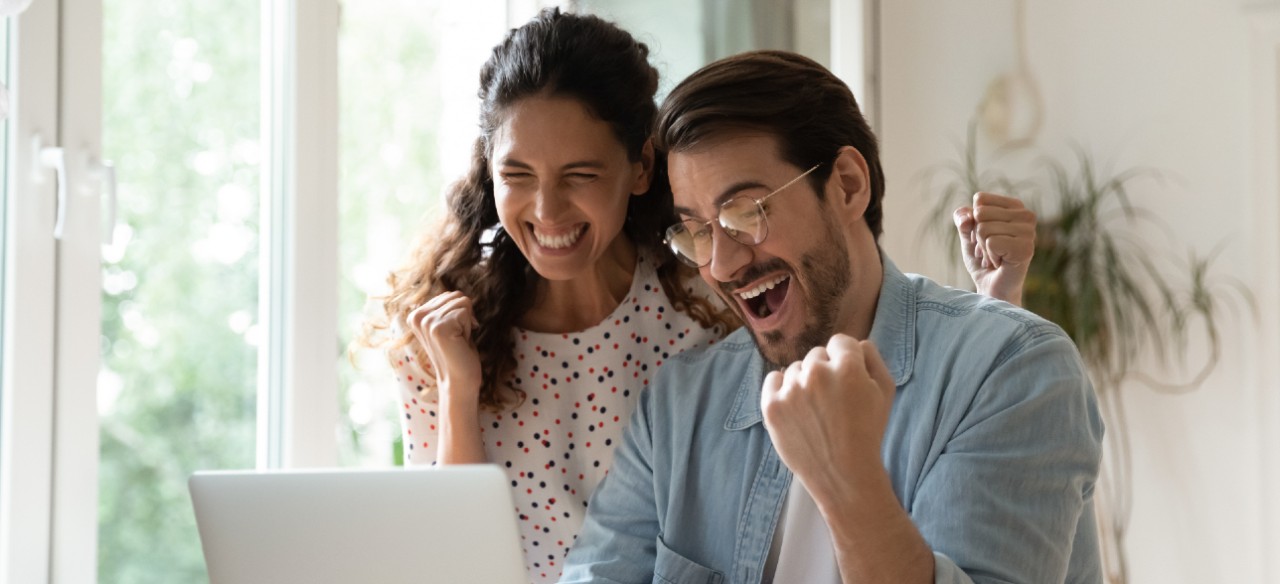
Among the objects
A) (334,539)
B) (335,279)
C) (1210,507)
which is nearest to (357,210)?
(335,279)

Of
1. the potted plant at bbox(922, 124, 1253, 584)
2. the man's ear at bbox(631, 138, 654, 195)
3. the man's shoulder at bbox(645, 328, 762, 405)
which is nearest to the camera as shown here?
the man's shoulder at bbox(645, 328, 762, 405)

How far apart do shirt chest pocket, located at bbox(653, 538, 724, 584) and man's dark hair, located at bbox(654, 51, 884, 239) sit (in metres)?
0.46

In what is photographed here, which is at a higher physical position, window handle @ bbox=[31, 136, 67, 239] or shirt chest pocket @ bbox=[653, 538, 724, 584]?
window handle @ bbox=[31, 136, 67, 239]

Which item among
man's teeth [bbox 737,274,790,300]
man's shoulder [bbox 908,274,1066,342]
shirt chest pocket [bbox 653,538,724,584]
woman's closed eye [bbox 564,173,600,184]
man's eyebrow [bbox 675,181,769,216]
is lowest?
shirt chest pocket [bbox 653,538,724,584]

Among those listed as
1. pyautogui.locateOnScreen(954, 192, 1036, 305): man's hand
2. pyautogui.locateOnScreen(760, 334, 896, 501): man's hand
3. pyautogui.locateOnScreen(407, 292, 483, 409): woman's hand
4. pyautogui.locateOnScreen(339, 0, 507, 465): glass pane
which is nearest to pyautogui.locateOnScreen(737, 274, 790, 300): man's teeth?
pyautogui.locateOnScreen(760, 334, 896, 501): man's hand

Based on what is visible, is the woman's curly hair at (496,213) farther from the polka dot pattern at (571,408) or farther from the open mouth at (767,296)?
the open mouth at (767,296)

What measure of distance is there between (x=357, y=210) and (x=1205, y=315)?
2209mm

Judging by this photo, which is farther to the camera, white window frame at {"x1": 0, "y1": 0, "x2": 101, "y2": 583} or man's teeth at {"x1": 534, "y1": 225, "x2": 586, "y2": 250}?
white window frame at {"x1": 0, "y1": 0, "x2": 101, "y2": 583}

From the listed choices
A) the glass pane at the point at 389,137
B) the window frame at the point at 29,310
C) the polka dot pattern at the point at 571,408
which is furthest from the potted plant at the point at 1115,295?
the window frame at the point at 29,310

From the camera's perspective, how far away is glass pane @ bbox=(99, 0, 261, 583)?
206cm

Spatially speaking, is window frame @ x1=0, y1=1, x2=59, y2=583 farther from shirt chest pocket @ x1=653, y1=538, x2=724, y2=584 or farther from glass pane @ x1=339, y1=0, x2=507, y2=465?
shirt chest pocket @ x1=653, y1=538, x2=724, y2=584

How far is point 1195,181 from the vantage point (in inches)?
133

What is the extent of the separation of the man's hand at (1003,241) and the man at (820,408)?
0.18m

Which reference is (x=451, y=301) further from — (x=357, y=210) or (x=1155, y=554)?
(x=1155, y=554)
